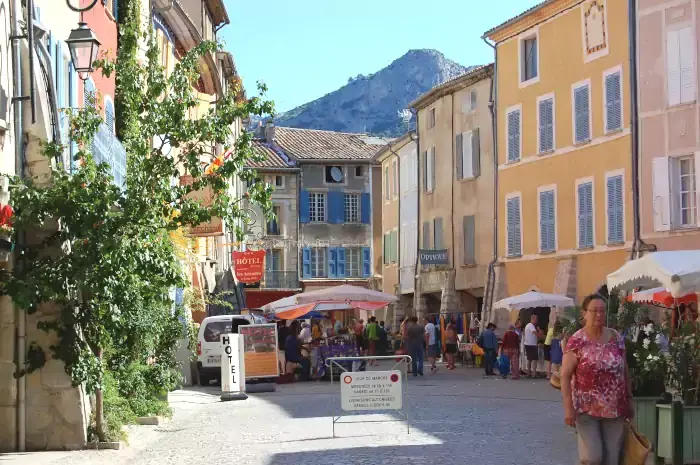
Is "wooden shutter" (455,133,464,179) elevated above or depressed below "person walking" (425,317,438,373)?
above

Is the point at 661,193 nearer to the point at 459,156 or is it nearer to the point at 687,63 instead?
the point at 687,63

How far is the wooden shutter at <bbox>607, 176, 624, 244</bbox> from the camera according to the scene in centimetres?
3550

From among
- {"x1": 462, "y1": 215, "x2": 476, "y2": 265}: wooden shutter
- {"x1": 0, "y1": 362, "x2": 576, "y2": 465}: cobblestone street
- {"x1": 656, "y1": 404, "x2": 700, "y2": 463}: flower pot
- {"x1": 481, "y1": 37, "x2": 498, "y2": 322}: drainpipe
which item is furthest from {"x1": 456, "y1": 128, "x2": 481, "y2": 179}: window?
{"x1": 656, "y1": 404, "x2": 700, "y2": 463}: flower pot

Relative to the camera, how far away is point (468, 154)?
47.8 meters

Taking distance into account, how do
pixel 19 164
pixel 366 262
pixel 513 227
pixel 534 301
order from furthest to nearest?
Result: pixel 366 262 < pixel 513 227 < pixel 534 301 < pixel 19 164

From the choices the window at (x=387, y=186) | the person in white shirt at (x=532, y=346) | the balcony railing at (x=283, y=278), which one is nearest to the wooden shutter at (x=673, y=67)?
the person in white shirt at (x=532, y=346)

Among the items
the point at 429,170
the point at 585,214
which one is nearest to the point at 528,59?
the point at 585,214

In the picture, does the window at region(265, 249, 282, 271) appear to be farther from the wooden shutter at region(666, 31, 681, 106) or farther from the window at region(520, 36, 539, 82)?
the wooden shutter at region(666, 31, 681, 106)

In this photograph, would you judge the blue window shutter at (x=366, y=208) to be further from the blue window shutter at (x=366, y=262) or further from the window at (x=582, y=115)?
the window at (x=582, y=115)

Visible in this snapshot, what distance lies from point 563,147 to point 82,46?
24405 mm

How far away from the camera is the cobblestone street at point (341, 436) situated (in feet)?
48.9

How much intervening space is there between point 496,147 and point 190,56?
2612cm

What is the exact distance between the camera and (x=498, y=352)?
37375 millimetres

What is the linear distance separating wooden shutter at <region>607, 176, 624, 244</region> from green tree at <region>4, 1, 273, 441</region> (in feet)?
63.0
